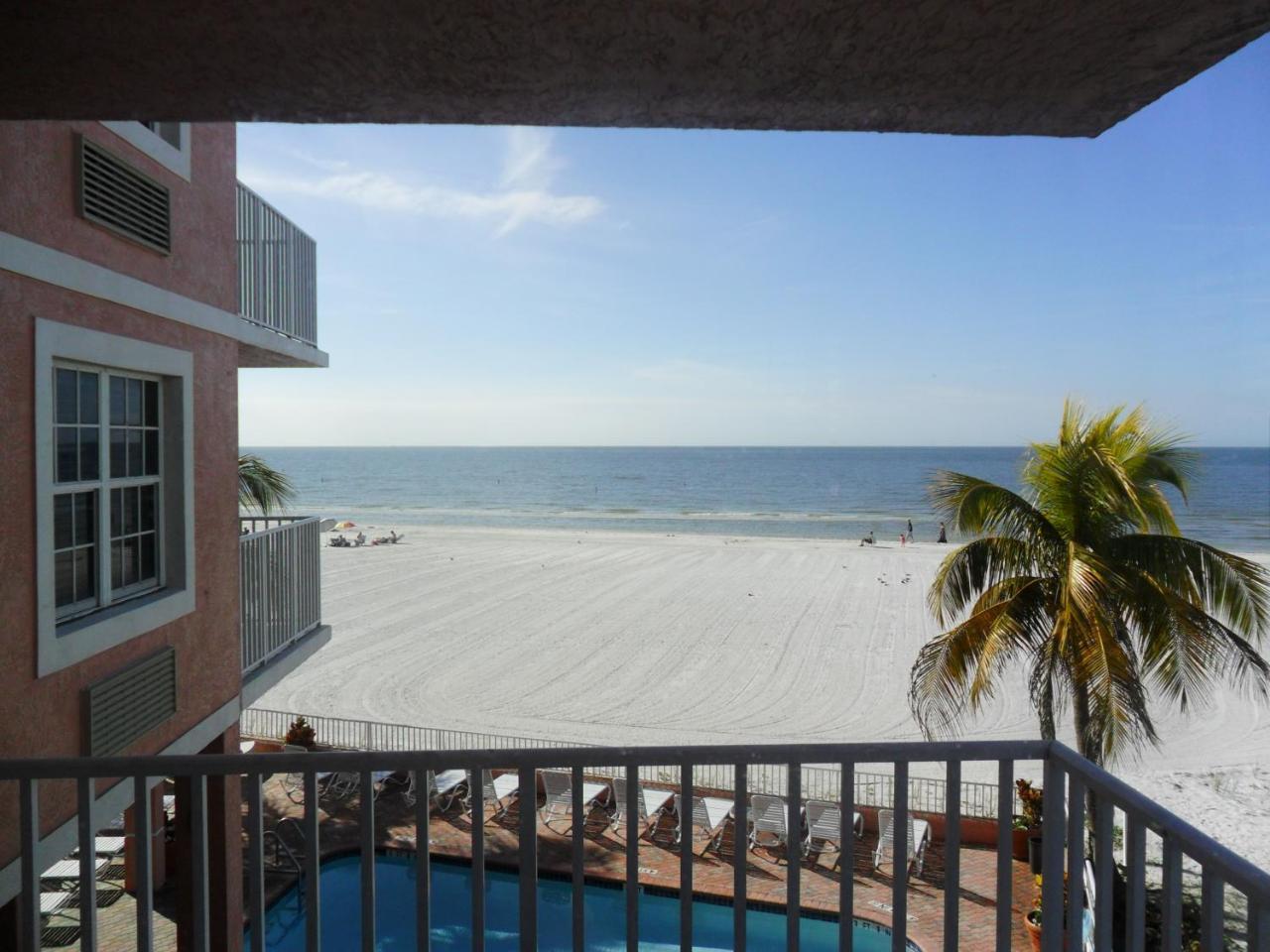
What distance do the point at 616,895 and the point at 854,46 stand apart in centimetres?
887

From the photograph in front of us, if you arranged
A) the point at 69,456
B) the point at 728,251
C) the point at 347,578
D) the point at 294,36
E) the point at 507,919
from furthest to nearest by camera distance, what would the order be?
the point at 728,251, the point at 347,578, the point at 507,919, the point at 69,456, the point at 294,36

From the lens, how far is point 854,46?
5.10 ft

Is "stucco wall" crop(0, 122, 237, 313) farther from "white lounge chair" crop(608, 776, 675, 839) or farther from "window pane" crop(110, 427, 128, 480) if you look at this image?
"white lounge chair" crop(608, 776, 675, 839)

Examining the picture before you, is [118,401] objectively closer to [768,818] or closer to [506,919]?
[506,919]

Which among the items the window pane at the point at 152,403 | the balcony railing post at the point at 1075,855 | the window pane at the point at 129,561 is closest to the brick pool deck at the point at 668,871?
the window pane at the point at 129,561

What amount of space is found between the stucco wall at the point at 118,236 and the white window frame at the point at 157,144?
3 cm

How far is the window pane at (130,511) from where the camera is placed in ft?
15.0

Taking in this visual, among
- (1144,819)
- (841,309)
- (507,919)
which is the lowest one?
(507,919)

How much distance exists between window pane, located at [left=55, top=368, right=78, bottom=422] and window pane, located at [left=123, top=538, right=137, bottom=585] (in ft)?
2.96

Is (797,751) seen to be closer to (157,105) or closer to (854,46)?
(854,46)

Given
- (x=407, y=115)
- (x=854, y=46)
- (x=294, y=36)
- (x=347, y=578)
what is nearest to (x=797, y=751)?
(x=854, y=46)

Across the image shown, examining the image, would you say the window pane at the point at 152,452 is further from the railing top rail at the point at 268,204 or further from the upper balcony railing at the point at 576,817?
the upper balcony railing at the point at 576,817

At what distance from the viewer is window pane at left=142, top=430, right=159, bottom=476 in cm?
481

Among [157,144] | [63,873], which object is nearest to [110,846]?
[63,873]
